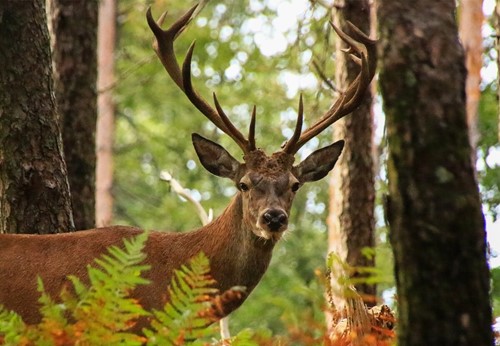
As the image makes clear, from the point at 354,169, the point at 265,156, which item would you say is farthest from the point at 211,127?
the point at 265,156

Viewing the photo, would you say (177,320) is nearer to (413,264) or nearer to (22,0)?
(413,264)

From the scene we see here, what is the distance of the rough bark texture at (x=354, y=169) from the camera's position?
10070 mm

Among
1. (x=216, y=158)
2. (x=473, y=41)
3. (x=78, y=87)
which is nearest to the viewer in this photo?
(x=216, y=158)

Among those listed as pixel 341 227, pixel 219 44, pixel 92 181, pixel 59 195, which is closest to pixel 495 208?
pixel 341 227

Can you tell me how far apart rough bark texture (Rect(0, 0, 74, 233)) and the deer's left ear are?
87.0 inches

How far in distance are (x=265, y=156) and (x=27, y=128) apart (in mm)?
1979

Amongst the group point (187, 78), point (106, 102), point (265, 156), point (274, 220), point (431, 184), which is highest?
point (106, 102)

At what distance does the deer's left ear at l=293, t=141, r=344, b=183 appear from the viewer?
28.9 ft

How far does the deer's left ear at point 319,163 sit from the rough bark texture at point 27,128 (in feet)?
7.25

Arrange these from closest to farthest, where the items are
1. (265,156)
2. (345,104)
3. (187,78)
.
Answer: (187,78) → (265,156) → (345,104)

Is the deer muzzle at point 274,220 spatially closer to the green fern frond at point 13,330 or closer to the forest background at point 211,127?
the green fern frond at point 13,330

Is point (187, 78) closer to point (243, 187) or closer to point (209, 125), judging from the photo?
point (243, 187)

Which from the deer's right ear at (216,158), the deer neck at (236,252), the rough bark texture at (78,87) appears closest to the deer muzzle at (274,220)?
the deer neck at (236,252)

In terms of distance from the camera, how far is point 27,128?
7.57 meters
